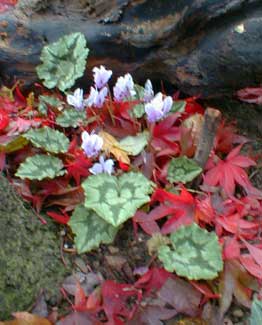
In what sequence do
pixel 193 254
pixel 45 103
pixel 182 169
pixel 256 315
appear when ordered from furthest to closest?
pixel 45 103 < pixel 182 169 < pixel 193 254 < pixel 256 315

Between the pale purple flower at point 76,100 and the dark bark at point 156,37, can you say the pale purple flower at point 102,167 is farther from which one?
the dark bark at point 156,37

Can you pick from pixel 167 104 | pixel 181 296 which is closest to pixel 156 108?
pixel 167 104

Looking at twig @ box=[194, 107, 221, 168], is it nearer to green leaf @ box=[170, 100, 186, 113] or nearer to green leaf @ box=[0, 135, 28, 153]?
green leaf @ box=[170, 100, 186, 113]

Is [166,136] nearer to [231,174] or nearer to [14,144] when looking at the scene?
[231,174]

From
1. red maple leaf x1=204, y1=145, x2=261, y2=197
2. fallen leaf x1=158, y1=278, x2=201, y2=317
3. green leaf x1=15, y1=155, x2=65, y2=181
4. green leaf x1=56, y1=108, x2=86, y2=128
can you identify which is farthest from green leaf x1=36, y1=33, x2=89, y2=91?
fallen leaf x1=158, y1=278, x2=201, y2=317

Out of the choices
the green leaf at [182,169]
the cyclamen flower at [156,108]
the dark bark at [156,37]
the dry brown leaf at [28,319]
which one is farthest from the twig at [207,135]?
the dry brown leaf at [28,319]
